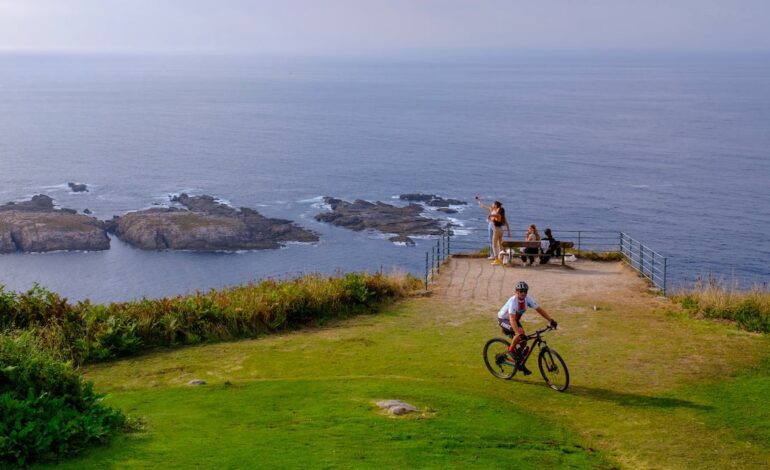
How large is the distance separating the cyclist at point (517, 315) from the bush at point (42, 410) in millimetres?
7317

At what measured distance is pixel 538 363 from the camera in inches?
648

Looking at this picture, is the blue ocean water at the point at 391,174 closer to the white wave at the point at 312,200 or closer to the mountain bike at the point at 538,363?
the white wave at the point at 312,200

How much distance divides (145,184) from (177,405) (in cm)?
10174

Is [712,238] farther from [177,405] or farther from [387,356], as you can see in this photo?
[177,405]

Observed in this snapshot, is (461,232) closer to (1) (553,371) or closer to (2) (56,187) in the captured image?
(2) (56,187)

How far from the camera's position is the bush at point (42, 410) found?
36.1 feet

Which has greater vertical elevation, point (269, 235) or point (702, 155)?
point (702, 155)

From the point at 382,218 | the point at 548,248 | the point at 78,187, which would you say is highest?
the point at 548,248

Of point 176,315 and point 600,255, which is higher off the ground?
point 600,255

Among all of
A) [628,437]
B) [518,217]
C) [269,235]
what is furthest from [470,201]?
→ [628,437]

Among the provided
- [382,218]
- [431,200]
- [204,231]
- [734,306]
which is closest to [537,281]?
[734,306]

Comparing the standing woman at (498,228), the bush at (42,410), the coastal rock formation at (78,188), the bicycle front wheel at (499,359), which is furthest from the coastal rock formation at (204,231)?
the bush at (42,410)

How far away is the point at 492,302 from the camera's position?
23453 millimetres

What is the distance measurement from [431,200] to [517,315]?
261 ft
